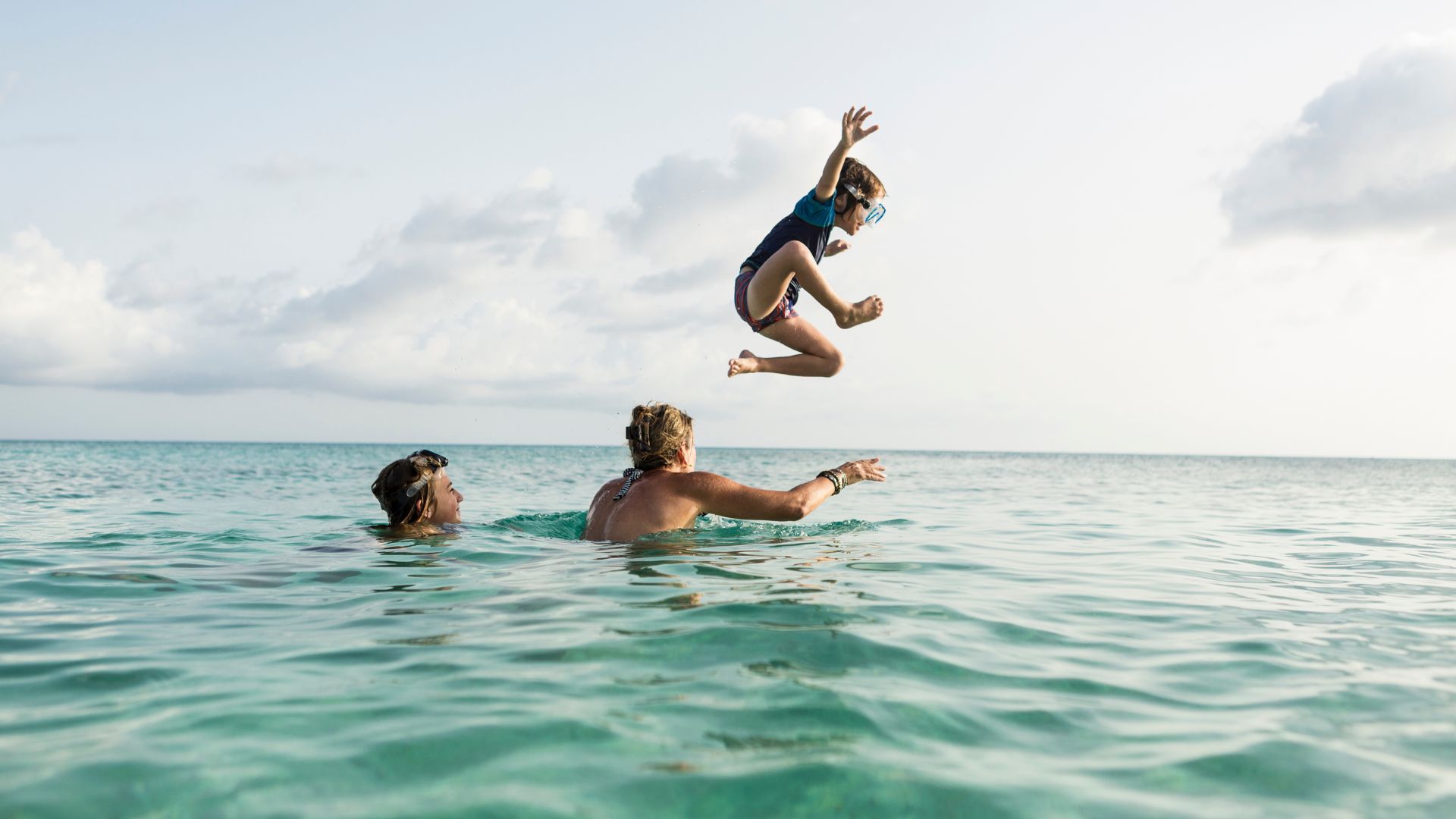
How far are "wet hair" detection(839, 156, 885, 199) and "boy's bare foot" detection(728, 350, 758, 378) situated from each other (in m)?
1.66

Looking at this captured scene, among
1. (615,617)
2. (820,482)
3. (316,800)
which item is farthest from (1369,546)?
(316,800)

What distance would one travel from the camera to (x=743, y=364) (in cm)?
823

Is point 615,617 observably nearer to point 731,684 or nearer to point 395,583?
point 731,684

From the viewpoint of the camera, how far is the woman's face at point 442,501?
29.6ft

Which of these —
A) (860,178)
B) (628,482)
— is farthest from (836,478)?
(860,178)

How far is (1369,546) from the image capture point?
1103cm

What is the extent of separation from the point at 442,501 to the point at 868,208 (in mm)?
4774

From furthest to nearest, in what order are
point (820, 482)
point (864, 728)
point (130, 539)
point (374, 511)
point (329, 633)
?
point (374, 511)
point (130, 539)
point (820, 482)
point (329, 633)
point (864, 728)

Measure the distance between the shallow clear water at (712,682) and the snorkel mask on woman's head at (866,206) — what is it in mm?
2908

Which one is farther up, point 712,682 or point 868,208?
point 868,208

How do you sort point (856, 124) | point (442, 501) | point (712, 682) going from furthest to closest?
point (442, 501)
point (856, 124)
point (712, 682)

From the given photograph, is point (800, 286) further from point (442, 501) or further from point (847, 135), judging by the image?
point (442, 501)

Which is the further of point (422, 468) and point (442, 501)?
point (442, 501)

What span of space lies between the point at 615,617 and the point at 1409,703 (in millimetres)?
3771
